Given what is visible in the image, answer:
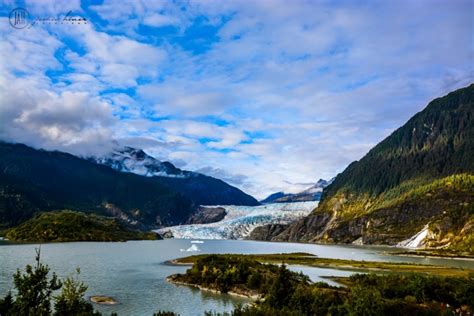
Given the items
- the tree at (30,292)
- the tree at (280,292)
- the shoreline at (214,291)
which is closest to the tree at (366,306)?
the tree at (280,292)

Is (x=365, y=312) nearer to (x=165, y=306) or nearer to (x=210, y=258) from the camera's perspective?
(x=165, y=306)

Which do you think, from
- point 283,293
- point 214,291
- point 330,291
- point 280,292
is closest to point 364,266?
point 214,291

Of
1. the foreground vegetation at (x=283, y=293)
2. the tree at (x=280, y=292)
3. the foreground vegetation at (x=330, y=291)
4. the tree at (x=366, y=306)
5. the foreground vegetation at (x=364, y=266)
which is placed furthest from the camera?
the foreground vegetation at (x=364, y=266)

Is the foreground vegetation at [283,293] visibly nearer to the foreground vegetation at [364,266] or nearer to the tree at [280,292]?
the tree at [280,292]

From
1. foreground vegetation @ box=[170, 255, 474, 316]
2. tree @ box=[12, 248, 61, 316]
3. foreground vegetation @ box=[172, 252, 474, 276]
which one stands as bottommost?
foreground vegetation @ box=[172, 252, 474, 276]

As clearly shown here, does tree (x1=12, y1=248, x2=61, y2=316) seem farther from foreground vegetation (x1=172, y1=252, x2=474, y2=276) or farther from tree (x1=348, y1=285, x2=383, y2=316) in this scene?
foreground vegetation (x1=172, y1=252, x2=474, y2=276)

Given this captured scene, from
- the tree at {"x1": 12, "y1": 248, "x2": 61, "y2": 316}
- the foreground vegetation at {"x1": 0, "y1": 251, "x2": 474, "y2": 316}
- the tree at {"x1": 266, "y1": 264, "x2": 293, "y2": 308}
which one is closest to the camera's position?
the tree at {"x1": 12, "y1": 248, "x2": 61, "y2": 316}

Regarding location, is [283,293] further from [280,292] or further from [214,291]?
[214,291]

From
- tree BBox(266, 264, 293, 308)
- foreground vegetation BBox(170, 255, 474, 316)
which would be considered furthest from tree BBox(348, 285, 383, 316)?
tree BBox(266, 264, 293, 308)
